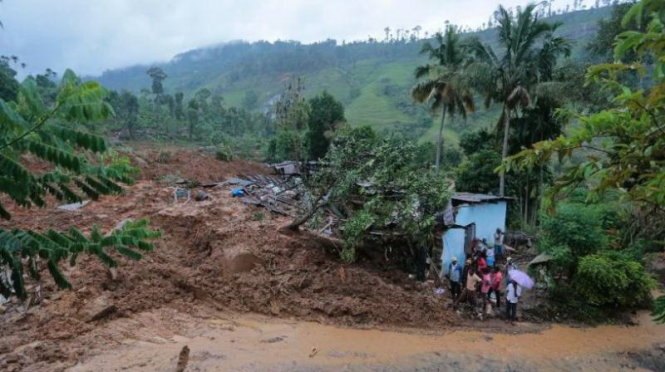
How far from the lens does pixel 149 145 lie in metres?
42.8

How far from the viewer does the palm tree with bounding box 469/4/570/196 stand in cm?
2155

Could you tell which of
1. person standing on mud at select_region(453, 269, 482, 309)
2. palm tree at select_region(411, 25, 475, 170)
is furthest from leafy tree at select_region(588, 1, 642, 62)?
person standing on mud at select_region(453, 269, 482, 309)

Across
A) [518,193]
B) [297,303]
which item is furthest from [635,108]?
[518,193]

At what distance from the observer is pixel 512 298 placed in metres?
12.4

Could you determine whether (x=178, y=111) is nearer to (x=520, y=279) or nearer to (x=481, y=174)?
(x=481, y=174)

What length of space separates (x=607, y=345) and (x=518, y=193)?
14.3 m

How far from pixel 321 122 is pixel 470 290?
22514 mm

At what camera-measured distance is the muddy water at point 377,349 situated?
9.55 metres

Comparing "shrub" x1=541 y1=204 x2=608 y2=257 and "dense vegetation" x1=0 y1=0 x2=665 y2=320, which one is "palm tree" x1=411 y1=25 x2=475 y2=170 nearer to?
"dense vegetation" x1=0 y1=0 x2=665 y2=320

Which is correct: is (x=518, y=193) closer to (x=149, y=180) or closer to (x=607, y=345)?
(x=607, y=345)

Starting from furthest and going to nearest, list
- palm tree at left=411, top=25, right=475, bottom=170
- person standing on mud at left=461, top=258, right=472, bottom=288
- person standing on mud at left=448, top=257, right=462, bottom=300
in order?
palm tree at left=411, top=25, right=475, bottom=170
person standing on mud at left=448, top=257, right=462, bottom=300
person standing on mud at left=461, top=258, right=472, bottom=288

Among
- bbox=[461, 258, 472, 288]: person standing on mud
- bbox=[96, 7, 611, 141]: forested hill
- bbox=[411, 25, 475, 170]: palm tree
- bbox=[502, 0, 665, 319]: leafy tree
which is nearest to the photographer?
bbox=[502, 0, 665, 319]: leafy tree

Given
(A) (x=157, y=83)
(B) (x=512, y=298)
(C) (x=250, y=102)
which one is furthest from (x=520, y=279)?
(C) (x=250, y=102)

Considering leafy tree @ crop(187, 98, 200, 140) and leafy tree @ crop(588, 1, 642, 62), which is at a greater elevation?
leafy tree @ crop(588, 1, 642, 62)
